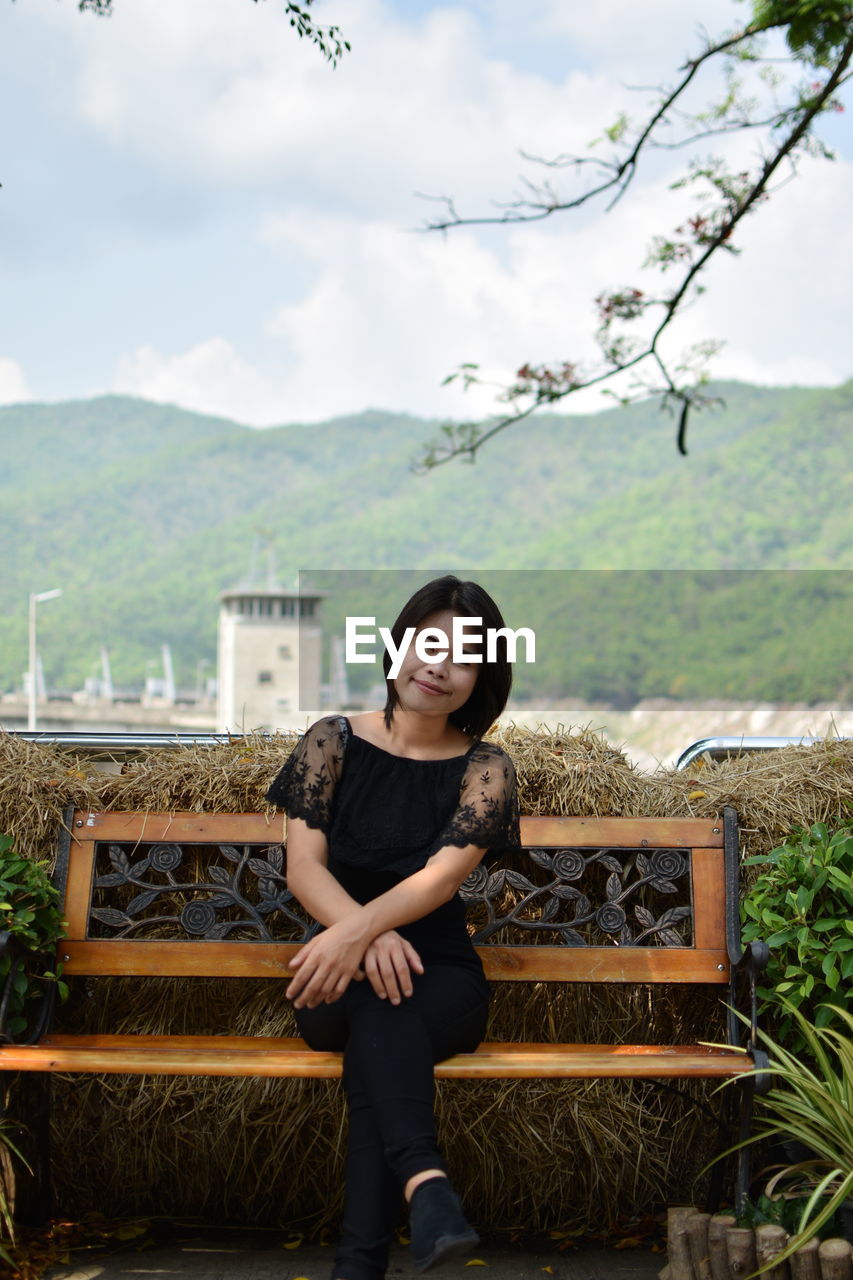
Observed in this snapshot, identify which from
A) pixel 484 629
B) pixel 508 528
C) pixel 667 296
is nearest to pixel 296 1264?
pixel 484 629

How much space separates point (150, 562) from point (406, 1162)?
310 ft

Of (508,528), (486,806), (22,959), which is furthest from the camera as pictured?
(508,528)

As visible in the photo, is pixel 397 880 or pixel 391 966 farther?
pixel 397 880

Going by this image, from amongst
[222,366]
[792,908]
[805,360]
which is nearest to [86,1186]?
[792,908]

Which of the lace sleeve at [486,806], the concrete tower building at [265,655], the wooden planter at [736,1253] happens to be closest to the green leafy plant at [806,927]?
the wooden planter at [736,1253]

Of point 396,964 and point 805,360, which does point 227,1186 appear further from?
point 805,360

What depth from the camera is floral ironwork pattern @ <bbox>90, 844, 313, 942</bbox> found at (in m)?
2.90

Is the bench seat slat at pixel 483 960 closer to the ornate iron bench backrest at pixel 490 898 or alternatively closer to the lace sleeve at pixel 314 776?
the ornate iron bench backrest at pixel 490 898

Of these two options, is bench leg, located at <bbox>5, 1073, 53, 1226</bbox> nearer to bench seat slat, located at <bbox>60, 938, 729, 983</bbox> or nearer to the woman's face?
bench seat slat, located at <bbox>60, 938, 729, 983</bbox>

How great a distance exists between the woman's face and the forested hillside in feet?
185

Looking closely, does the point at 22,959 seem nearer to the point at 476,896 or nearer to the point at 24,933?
the point at 24,933

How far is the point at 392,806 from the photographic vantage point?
2604 mm

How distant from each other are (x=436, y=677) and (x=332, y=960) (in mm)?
609

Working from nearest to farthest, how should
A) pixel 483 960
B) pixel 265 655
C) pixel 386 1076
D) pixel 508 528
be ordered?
pixel 386 1076 → pixel 483 960 → pixel 265 655 → pixel 508 528
